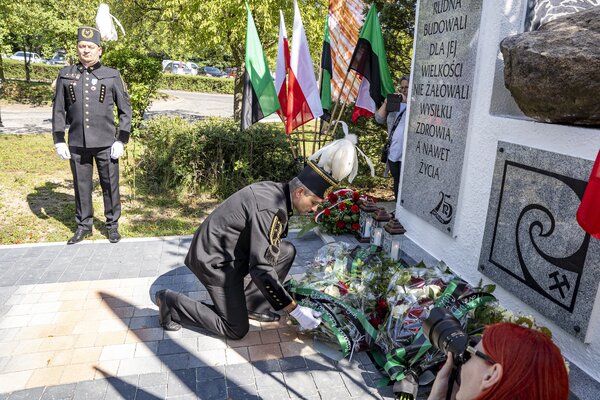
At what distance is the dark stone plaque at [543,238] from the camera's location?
9.29ft

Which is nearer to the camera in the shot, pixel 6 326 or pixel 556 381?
pixel 556 381

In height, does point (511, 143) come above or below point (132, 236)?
above

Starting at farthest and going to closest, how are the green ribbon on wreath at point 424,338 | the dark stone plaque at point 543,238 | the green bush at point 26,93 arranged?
the green bush at point 26,93, the green ribbon on wreath at point 424,338, the dark stone plaque at point 543,238

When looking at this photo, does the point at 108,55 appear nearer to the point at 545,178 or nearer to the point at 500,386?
the point at 545,178

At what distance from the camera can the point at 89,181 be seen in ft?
17.9

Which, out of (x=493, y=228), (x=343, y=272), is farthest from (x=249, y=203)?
(x=493, y=228)

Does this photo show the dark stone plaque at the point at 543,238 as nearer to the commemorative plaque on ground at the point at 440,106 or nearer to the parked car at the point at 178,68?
the commemorative plaque on ground at the point at 440,106

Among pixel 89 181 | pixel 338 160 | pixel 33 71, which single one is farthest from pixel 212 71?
pixel 338 160

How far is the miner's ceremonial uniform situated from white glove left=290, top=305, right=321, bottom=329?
0.12 meters

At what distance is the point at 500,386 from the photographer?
47.6 inches

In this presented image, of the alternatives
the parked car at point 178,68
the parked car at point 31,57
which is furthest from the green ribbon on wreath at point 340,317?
the parked car at point 178,68

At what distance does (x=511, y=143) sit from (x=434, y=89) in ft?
4.22

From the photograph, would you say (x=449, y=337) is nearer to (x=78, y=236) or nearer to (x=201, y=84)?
(x=78, y=236)

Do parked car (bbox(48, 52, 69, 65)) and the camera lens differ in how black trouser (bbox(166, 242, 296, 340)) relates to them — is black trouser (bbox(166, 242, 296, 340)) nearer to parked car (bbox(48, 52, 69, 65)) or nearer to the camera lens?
the camera lens
